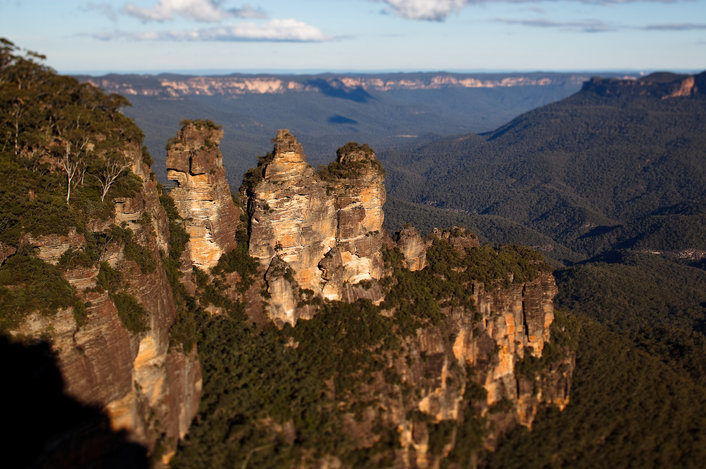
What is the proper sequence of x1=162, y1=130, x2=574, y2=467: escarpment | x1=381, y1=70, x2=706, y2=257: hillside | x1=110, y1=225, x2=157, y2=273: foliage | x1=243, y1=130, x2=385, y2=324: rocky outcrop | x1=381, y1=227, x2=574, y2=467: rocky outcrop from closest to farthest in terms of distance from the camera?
x1=110, y1=225, x2=157, y2=273: foliage → x1=162, y1=130, x2=574, y2=467: escarpment → x1=381, y1=227, x2=574, y2=467: rocky outcrop → x1=243, y1=130, x2=385, y2=324: rocky outcrop → x1=381, y1=70, x2=706, y2=257: hillside

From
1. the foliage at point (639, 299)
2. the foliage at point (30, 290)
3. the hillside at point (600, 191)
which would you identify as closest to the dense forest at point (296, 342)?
the foliage at point (30, 290)

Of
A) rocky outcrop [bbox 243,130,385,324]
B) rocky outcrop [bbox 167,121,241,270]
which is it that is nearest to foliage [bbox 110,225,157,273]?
rocky outcrop [bbox 167,121,241,270]

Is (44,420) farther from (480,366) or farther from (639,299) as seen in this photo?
(639,299)

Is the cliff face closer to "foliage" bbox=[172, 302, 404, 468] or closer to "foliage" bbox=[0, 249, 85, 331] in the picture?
"foliage" bbox=[0, 249, 85, 331]

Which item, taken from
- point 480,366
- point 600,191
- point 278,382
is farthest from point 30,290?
point 600,191

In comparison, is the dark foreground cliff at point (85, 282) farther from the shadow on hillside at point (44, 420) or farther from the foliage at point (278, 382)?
the foliage at point (278, 382)
